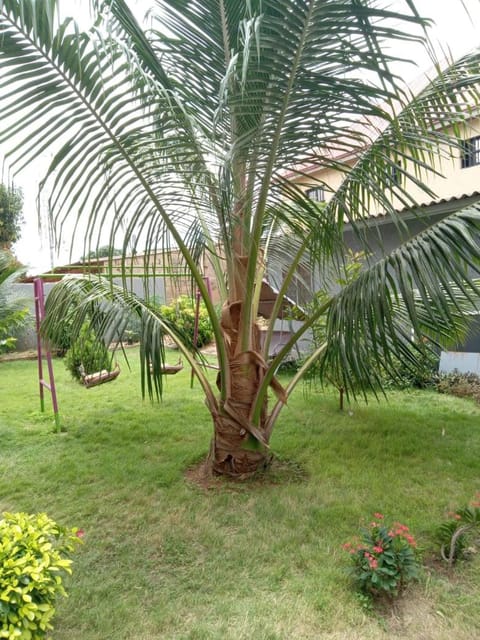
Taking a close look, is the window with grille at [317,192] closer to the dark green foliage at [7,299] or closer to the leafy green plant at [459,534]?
the leafy green plant at [459,534]

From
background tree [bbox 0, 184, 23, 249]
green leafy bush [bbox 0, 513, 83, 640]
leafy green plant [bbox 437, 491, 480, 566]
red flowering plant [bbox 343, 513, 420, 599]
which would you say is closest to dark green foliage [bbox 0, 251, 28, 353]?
green leafy bush [bbox 0, 513, 83, 640]

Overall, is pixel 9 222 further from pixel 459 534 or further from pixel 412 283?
pixel 459 534

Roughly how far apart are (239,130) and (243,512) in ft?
8.97

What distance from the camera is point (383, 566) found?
2209 mm

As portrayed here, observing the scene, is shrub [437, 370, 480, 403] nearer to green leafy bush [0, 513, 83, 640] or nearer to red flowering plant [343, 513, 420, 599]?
red flowering plant [343, 513, 420, 599]

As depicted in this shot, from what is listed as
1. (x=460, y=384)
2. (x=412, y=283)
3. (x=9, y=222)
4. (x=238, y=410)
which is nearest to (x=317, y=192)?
(x=460, y=384)

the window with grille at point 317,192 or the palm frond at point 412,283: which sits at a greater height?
the window with grille at point 317,192

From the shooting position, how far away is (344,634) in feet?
6.55

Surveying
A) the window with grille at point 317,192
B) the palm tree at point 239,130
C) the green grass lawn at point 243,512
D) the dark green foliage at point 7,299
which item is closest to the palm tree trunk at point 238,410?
the palm tree at point 239,130

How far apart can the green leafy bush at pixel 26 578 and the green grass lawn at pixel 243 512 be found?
1.53 ft

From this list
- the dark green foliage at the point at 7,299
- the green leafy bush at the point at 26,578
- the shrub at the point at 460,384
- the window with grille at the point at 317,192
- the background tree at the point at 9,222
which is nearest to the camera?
the green leafy bush at the point at 26,578

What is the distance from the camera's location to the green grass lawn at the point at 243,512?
211 cm

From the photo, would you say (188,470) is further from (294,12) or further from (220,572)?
(294,12)

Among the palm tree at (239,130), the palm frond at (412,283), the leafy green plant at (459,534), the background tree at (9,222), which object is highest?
the background tree at (9,222)
